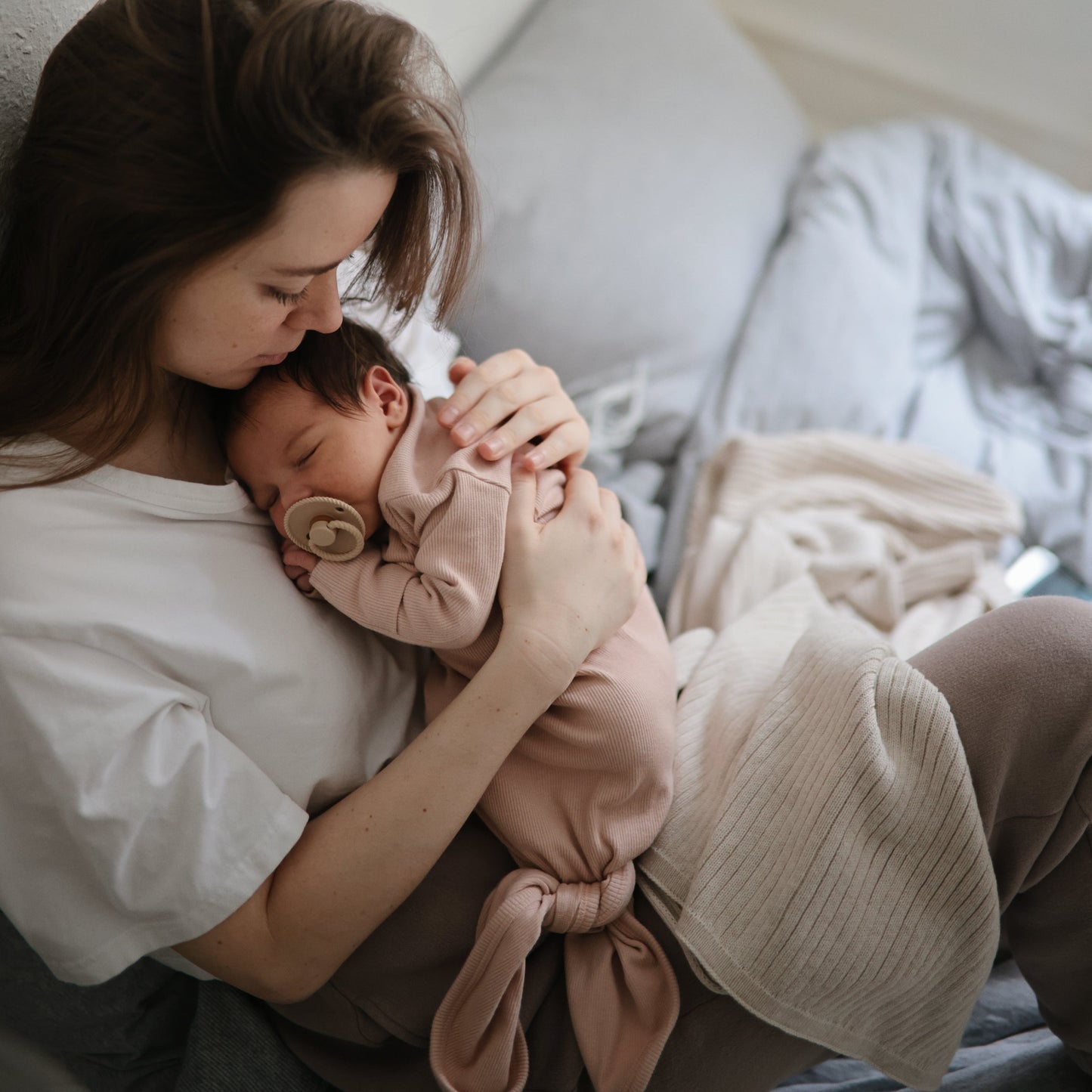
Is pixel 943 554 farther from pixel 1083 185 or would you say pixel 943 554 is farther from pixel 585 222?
pixel 1083 185

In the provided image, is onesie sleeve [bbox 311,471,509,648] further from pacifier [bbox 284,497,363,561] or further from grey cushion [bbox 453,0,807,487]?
grey cushion [bbox 453,0,807,487]

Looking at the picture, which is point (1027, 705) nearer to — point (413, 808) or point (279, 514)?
point (413, 808)

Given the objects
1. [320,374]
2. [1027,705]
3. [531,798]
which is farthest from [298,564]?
[1027,705]

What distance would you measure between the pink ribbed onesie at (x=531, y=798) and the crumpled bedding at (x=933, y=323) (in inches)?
21.7

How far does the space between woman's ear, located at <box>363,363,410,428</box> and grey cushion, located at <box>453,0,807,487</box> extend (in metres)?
0.41

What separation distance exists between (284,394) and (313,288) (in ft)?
0.41

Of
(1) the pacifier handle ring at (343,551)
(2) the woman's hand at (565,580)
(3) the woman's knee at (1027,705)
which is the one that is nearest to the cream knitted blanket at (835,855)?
(3) the woman's knee at (1027,705)

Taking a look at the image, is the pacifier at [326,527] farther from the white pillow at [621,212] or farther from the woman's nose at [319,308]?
the white pillow at [621,212]

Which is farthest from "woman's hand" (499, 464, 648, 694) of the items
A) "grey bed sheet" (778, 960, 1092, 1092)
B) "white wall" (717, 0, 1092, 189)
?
"white wall" (717, 0, 1092, 189)

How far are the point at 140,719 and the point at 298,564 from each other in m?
0.21

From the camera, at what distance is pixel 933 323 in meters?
1.81

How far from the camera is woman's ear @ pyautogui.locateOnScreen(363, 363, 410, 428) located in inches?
35.6

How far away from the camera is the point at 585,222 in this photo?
1469 millimetres

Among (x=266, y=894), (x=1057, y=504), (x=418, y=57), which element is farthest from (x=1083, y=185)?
(x=266, y=894)
